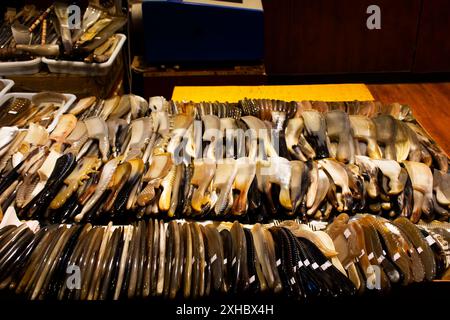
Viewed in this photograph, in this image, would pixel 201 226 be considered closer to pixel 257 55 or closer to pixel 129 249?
pixel 129 249

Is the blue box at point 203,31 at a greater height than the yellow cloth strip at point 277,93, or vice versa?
the blue box at point 203,31

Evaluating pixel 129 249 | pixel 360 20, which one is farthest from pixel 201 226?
pixel 360 20

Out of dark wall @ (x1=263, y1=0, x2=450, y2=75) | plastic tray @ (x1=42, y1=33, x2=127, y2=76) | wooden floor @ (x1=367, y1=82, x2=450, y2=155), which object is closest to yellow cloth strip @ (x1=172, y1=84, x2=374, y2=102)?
plastic tray @ (x1=42, y1=33, x2=127, y2=76)

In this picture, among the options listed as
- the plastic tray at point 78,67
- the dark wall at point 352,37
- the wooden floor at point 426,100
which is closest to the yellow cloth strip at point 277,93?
the plastic tray at point 78,67

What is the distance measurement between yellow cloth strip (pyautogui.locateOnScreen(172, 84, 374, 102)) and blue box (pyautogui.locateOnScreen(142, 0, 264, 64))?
0.64 metres

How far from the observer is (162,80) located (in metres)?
3.70

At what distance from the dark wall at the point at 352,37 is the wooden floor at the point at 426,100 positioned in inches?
20.5

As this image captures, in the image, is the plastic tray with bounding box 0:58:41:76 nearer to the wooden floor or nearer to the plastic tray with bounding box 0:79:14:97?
the plastic tray with bounding box 0:79:14:97

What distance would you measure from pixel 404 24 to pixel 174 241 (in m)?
4.14

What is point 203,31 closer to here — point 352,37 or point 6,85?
point 6,85

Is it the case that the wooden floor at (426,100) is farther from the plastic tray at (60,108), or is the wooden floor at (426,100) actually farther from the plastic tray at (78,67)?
the plastic tray at (60,108)

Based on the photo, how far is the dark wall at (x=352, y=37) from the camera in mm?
4734

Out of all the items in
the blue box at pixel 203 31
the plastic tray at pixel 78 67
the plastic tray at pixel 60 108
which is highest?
the blue box at pixel 203 31

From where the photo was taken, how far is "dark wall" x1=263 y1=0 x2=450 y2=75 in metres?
4.73
